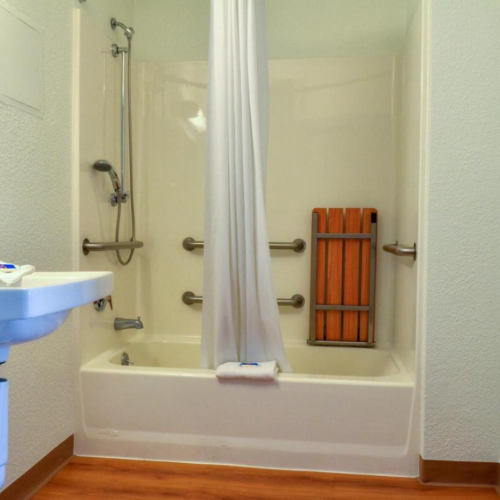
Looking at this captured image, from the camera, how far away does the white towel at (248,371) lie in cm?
219

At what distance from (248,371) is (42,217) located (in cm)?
92

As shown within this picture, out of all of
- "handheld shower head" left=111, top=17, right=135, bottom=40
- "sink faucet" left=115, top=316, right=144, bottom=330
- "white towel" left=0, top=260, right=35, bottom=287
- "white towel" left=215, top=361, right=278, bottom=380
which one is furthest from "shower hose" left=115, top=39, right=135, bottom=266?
"white towel" left=0, top=260, right=35, bottom=287

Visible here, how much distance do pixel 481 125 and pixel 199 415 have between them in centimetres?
147

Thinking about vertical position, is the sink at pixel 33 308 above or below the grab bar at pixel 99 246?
below

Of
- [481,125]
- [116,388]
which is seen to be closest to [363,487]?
[116,388]

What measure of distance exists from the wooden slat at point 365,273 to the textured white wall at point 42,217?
1.32 m

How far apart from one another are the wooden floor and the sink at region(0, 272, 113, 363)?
932 mm

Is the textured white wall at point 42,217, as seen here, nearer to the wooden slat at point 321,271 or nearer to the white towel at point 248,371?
the white towel at point 248,371

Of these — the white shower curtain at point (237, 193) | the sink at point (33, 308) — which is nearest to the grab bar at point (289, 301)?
the white shower curtain at point (237, 193)

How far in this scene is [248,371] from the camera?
7.23 ft

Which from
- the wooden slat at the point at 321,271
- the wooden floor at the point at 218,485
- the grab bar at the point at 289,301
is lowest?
the wooden floor at the point at 218,485

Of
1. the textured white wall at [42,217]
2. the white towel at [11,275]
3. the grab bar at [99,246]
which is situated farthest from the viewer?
the grab bar at [99,246]

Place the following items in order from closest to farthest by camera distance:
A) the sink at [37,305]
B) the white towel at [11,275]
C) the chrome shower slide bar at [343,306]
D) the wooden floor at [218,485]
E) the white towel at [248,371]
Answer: the sink at [37,305], the white towel at [11,275], the wooden floor at [218,485], the white towel at [248,371], the chrome shower slide bar at [343,306]

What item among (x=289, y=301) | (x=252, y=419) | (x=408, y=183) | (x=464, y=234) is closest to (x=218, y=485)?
(x=252, y=419)
